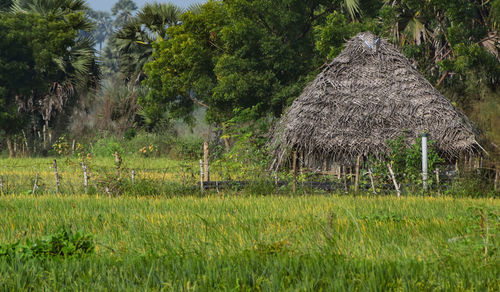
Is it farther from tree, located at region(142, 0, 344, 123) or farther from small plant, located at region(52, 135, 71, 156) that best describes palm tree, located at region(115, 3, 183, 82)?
small plant, located at region(52, 135, 71, 156)

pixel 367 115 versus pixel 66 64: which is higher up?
pixel 66 64

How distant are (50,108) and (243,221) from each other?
22654 mm

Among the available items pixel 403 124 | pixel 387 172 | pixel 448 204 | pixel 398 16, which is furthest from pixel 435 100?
pixel 398 16

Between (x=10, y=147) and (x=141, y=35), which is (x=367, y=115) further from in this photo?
(x=10, y=147)

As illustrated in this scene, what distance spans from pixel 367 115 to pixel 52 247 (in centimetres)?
986

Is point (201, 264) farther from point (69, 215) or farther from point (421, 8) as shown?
point (421, 8)

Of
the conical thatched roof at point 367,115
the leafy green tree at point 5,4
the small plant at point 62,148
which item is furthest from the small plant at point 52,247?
the leafy green tree at point 5,4

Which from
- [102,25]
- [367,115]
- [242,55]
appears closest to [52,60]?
[242,55]

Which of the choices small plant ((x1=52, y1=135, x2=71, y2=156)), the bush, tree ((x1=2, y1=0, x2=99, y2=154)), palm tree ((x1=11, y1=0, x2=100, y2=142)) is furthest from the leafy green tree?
the bush

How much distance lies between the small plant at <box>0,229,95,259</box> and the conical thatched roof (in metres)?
8.88

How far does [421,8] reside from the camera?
18.0 meters

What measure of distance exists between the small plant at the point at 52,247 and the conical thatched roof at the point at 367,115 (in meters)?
8.88

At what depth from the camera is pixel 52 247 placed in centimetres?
450

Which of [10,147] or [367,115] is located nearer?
[367,115]
